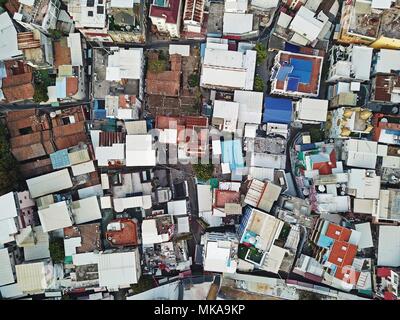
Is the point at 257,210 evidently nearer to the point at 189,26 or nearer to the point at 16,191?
the point at 189,26

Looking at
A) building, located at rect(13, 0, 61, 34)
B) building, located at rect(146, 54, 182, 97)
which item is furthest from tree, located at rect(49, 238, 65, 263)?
building, located at rect(13, 0, 61, 34)

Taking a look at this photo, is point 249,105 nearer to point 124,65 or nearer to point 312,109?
point 312,109

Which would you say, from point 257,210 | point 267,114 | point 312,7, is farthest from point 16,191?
point 312,7

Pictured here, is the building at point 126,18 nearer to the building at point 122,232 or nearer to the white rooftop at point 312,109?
the white rooftop at point 312,109

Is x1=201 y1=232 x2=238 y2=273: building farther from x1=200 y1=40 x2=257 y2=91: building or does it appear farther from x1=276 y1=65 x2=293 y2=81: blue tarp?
x1=276 y1=65 x2=293 y2=81: blue tarp

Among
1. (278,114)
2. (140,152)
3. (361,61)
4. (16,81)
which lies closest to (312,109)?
(278,114)

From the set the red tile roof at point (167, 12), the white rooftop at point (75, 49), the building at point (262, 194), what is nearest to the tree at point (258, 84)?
the building at point (262, 194)

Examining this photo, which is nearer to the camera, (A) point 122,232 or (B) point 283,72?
(B) point 283,72
